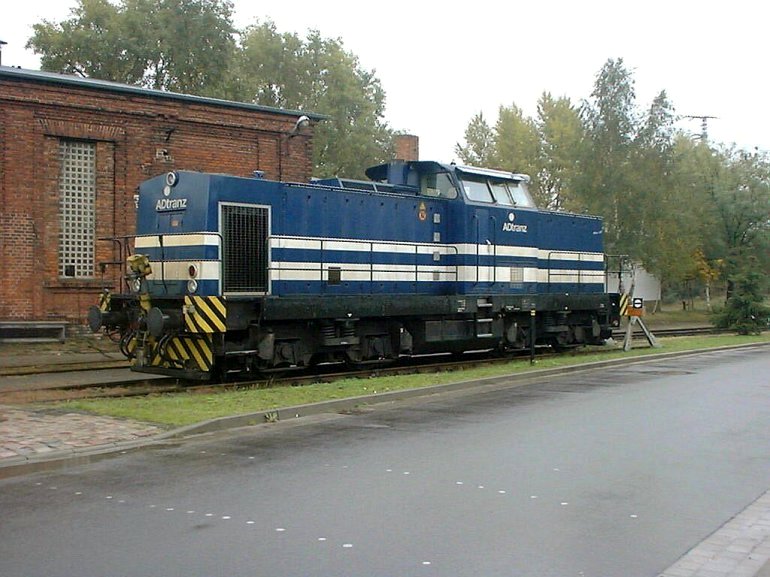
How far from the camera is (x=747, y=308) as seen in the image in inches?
1139

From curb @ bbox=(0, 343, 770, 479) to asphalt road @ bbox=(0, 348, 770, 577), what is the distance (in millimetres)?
232

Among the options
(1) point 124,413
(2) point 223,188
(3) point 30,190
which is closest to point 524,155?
(3) point 30,190

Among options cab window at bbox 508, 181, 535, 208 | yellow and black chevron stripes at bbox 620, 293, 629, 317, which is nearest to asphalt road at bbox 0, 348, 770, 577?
cab window at bbox 508, 181, 535, 208

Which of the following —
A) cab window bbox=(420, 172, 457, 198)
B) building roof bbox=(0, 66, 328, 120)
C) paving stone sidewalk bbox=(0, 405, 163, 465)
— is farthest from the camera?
building roof bbox=(0, 66, 328, 120)

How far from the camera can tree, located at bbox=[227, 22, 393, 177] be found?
48.9m

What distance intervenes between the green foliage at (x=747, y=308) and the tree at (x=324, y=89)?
24889 millimetres

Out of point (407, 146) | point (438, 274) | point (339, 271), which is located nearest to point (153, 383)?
point (339, 271)

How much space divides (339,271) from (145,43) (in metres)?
31.8

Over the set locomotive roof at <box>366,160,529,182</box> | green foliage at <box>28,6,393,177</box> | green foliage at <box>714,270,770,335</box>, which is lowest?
green foliage at <box>714,270,770,335</box>

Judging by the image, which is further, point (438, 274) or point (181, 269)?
point (438, 274)

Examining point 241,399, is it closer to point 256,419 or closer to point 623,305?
point 256,419

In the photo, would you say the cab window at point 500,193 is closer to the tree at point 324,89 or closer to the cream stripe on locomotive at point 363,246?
the cream stripe on locomotive at point 363,246

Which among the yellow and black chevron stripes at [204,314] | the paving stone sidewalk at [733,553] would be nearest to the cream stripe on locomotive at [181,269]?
the yellow and black chevron stripes at [204,314]

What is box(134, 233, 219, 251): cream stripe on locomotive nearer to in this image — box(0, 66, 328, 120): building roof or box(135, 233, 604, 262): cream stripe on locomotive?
box(135, 233, 604, 262): cream stripe on locomotive
